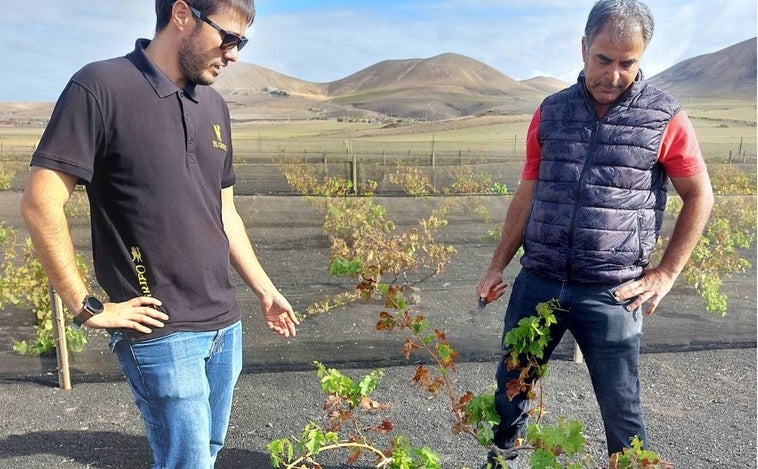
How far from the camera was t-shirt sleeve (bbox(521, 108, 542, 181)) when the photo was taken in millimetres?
2051

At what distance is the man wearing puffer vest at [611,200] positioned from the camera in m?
1.81

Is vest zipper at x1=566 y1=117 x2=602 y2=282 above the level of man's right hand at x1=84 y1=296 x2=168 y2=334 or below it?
above

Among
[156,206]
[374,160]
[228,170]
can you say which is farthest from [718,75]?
[156,206]

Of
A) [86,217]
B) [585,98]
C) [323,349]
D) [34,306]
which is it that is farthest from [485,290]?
[86,217]

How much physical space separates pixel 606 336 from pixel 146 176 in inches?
57.9

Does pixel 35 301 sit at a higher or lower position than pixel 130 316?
lower

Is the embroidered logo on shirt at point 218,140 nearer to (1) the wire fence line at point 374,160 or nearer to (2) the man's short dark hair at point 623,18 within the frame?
(2) the man's short dark hair at point 623,18

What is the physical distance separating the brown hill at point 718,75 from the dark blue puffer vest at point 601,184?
10.7 feet

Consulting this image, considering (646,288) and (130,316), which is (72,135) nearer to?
(130,316)

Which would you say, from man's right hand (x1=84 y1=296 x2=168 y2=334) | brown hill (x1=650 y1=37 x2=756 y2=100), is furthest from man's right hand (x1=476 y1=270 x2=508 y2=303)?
brown hill (x1=650 y1=37 x2=756 y2=100)

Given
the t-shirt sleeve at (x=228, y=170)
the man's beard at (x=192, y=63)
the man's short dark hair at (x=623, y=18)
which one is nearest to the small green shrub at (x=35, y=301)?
the t-shirt sleeve at (x=228, y=170)

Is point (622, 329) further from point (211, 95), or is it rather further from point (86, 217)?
point (86, 217)

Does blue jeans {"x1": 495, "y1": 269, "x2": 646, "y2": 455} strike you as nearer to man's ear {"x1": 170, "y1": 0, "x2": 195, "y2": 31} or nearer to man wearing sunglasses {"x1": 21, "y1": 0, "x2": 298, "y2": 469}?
man wearing sunglasses {"x1": 21, "y1": 0, "x2": 298, "y2": 469}

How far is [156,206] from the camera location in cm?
150
